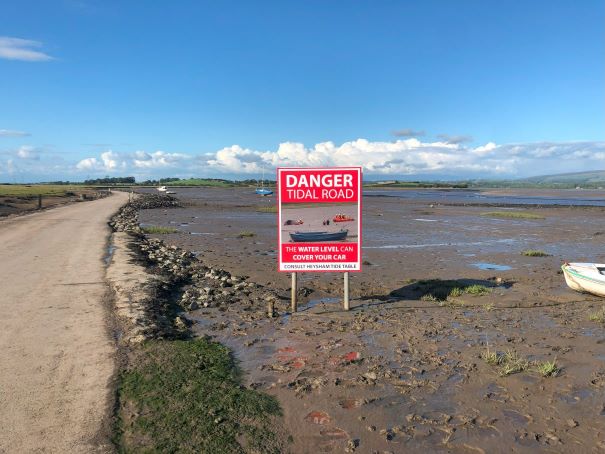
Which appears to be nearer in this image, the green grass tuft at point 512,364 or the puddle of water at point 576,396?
the puddle of water at point 576,396

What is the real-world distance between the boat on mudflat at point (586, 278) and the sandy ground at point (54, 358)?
1167 cm

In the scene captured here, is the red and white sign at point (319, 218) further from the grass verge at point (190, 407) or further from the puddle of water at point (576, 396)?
the puddle of water at point (576, 396)

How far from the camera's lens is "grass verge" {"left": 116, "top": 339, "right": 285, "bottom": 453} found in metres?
5.18

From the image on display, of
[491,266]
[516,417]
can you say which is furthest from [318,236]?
[491,266]

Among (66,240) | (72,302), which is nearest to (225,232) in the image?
(66,240)

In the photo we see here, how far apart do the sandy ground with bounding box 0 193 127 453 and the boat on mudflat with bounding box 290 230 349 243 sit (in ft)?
14.2

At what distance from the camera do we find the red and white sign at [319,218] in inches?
416

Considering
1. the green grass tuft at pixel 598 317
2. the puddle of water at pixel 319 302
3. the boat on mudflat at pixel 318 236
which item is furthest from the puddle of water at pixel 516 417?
the puddle of water at pixel 319 302

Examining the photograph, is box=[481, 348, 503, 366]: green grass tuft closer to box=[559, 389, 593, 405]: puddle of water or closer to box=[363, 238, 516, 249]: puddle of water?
box=[559, 389, 593, 405]: puddle of water

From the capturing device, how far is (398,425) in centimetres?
575

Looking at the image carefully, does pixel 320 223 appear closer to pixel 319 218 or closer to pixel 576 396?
pixel 319 218

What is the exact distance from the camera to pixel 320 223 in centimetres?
1073

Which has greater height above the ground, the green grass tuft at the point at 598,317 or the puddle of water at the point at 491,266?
the green grass tuft at the point at 598,317

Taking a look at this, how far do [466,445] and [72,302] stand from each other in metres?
8.89
